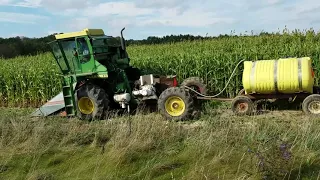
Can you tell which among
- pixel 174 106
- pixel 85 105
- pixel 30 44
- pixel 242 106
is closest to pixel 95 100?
pixel 85 105

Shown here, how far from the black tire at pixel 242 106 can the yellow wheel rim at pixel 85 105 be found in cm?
366

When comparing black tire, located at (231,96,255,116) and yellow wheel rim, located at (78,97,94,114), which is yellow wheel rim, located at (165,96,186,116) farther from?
yellow wheel rim, located at (78,97,94,114)

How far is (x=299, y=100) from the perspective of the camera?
10.3m

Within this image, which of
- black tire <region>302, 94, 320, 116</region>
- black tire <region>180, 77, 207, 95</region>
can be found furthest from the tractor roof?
black tire <region>302, 94, 320, 116</region>

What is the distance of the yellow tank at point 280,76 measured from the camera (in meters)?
9.12

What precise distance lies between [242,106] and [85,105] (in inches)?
159

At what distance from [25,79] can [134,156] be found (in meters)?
9.50

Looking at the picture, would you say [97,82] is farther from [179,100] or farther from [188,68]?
[188,68]

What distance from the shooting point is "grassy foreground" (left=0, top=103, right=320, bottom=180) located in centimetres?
545

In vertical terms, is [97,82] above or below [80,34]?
below

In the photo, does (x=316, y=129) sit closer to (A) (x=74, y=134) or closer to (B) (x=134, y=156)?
(B) (x=134, y=156)

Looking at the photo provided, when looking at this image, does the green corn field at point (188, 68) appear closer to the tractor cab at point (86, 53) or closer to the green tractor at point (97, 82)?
the green tractor at point (97, 82)

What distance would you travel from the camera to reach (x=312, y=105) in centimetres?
921

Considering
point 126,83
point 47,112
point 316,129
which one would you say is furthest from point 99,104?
point 316,129
